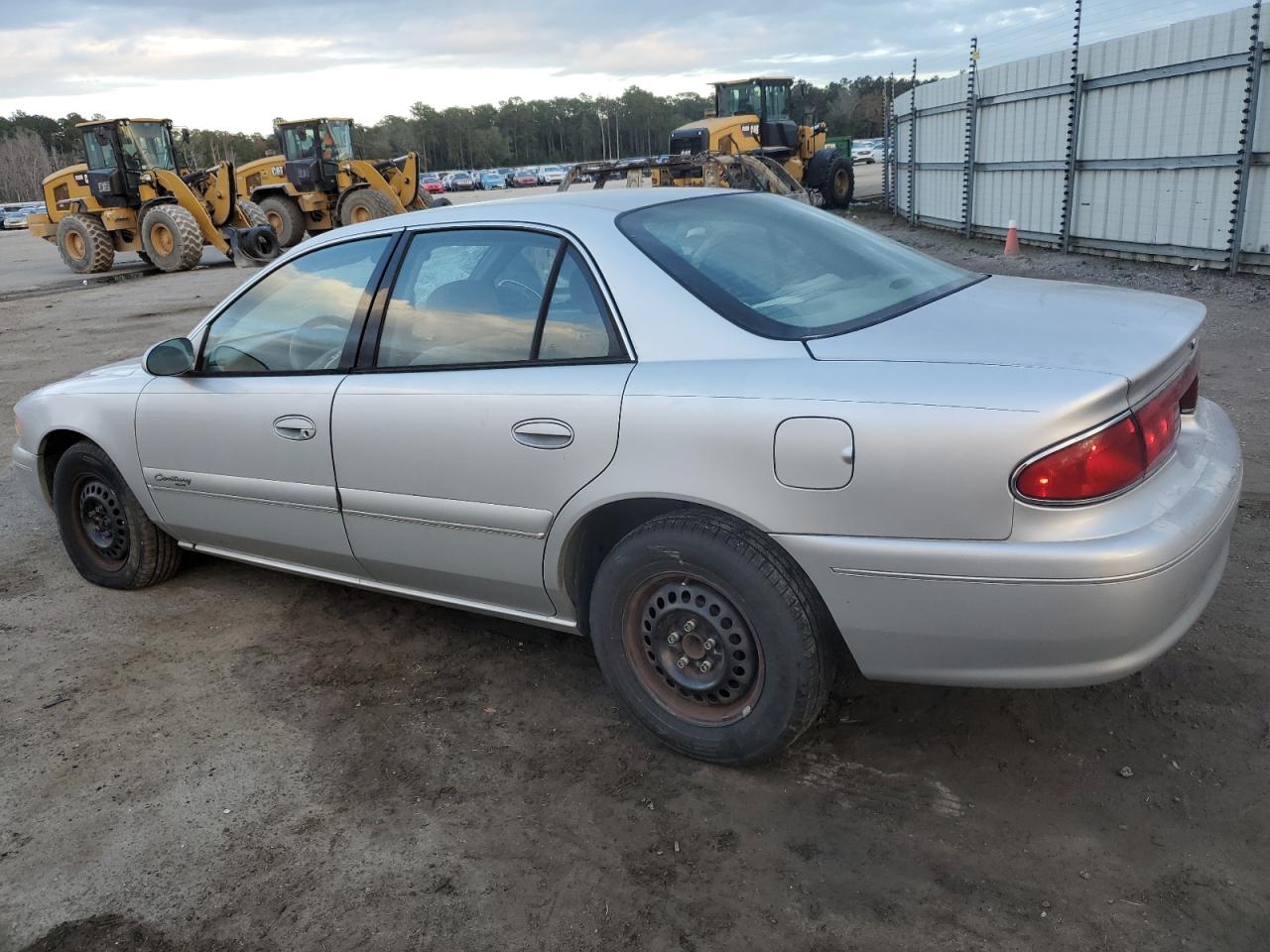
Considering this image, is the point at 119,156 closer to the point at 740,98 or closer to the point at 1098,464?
the point at 740,98

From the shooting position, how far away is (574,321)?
9.68ft

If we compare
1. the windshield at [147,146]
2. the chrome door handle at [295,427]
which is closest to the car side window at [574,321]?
the chrome door handle at [295,427]

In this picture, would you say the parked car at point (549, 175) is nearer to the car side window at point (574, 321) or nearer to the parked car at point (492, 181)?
the parked car at point (492, 181)

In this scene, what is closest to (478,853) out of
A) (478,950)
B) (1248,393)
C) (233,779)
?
(478,950)

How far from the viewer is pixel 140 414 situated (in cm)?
397

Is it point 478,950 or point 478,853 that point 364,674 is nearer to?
point 478,853

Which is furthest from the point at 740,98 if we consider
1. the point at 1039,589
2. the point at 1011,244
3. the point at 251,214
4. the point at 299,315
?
the point at 1039,589

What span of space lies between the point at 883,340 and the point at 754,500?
543 mm

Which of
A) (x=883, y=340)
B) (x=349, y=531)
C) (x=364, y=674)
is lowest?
(x=364, y=674)

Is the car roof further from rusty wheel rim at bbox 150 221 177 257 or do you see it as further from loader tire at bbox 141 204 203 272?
rusty wheel rim at bbox 150 221 177 257

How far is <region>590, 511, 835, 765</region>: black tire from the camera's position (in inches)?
101

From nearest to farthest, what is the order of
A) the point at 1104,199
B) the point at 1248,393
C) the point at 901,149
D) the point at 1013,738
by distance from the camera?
1. the point at 1013,738
2. the point at 1248,393
3. the point at 1104,199
4. the point at 901,149

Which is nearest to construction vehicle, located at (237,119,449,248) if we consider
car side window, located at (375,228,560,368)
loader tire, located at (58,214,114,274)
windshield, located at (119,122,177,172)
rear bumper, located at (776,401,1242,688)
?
windshield, located at (119,122,177,172)

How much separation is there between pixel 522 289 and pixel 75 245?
21.5 m
